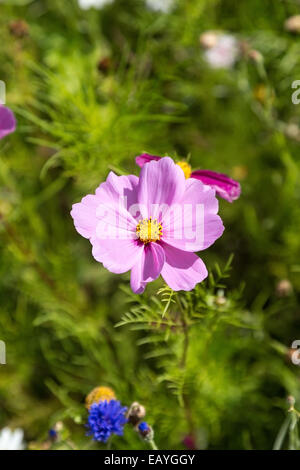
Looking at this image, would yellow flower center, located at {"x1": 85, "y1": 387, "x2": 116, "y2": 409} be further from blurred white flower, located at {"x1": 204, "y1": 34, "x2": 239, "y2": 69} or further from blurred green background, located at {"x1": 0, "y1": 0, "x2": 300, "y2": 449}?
blurred white flower, located at {"x1": 204, "y1": 34, "x2": 239, "y2": 69}

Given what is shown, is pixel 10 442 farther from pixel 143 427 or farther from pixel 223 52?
pixel 223 52

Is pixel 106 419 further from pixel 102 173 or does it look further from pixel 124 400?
pixel 102 173

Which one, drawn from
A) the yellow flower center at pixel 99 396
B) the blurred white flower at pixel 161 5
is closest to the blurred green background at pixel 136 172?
the blurred white flower at pixel 161 5

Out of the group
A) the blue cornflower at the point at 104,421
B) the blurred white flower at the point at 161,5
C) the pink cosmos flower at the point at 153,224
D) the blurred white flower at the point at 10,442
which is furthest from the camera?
the blurred white flower at the point at 161,5

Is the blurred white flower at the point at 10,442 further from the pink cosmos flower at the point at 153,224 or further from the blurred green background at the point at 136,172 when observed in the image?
the pink cosmos flower at the point at 153,224

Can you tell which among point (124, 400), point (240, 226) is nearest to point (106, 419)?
point (124, 400)

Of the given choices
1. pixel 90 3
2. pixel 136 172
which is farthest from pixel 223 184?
pixel 90 3

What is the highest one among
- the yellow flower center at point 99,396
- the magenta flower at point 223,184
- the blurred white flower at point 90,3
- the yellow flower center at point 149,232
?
the blurred white flower at point 90,3
